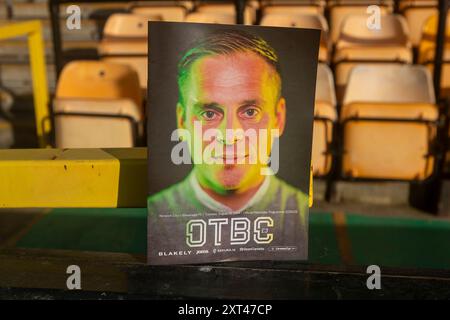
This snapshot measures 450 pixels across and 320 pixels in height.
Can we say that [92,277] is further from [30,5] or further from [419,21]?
[30,5]

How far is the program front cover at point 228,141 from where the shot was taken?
92 centimetres

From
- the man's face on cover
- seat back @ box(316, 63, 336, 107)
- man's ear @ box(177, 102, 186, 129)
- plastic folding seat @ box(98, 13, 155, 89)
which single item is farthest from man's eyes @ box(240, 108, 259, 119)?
plastic folding seat @ box(98, 13, 155, 89)

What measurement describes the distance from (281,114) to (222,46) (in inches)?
6.5

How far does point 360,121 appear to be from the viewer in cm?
336

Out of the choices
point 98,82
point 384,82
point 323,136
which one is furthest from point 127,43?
point 384,82

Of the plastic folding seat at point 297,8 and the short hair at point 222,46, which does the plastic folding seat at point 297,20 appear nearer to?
the plastic folding seat at point 297,8

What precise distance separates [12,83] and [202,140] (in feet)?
17.2

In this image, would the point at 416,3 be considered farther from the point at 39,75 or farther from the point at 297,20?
the point at 39,75

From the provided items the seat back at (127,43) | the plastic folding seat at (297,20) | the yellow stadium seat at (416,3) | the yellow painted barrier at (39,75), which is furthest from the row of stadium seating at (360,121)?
the yellow stadium seat at (416,3)

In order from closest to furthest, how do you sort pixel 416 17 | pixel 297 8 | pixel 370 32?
pixel 370 32
pixel 416 17
pixel 297 8

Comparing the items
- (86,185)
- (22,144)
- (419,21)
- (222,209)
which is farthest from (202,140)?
(419,21)

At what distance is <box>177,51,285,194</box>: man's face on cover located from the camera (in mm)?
929

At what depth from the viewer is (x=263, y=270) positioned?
3.34ft

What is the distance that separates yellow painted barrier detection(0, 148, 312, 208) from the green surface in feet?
5.95
